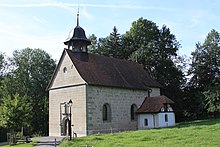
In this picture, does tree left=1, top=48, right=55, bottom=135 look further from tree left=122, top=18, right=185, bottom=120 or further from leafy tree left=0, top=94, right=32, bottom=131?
leafy tree left=0, top=94, right=32, bottom=131

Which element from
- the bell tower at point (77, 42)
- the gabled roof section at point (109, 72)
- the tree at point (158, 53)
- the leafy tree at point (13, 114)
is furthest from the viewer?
the tree at point (158, 53)

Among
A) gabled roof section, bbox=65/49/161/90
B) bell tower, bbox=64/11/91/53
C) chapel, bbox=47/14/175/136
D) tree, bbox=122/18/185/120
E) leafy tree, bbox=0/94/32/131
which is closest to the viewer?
leafy tree, bbox=0/94/32/131

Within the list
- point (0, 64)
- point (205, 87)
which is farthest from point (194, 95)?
point (0, 64)

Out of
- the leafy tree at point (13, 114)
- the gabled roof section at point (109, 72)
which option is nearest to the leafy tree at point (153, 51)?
the gabled roof section at point (109, 72)

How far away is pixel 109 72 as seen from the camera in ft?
116

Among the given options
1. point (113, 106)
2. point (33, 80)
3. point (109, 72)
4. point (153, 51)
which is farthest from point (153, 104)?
point (33, 80)

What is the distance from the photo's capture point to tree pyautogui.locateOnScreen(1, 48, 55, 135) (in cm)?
4804

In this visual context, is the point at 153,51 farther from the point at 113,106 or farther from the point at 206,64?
the point at 113,106

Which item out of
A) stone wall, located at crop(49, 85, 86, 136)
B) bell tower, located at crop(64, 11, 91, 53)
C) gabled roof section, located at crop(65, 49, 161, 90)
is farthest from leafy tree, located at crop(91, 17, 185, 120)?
stone wall, located at crop(49, 85, 86, 136)

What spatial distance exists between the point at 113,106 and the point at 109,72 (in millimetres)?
4497

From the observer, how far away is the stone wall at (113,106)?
30.6 m

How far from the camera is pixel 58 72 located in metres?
34.2

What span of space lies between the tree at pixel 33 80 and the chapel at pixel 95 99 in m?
13.8

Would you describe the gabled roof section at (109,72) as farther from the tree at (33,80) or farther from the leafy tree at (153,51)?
the tree at (33,80)
